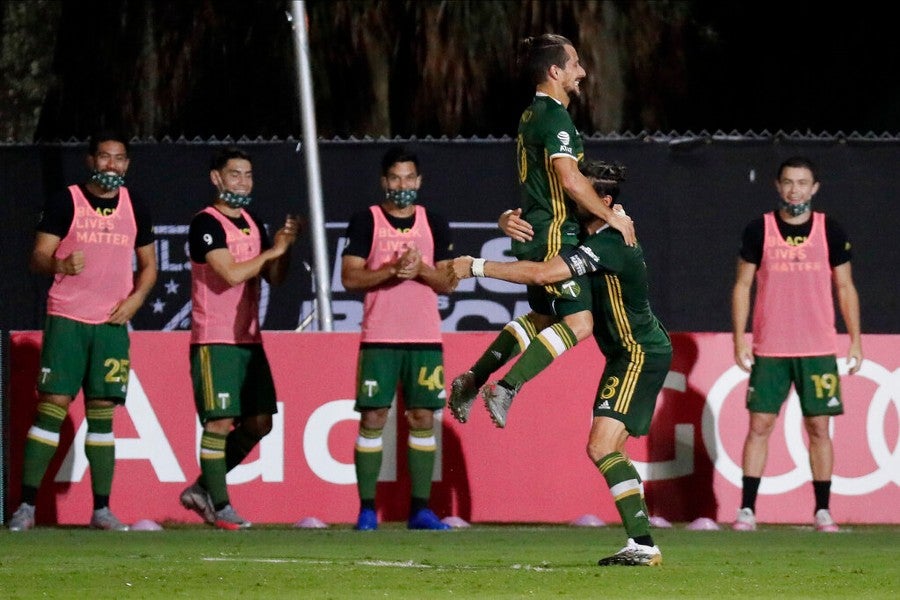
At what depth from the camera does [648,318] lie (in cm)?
970

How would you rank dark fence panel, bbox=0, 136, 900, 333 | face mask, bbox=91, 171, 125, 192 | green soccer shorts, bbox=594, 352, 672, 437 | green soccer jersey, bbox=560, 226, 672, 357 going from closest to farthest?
green soccer shorts, bbox=594, 352, 672, 437 → green soccer jersey, bbox=560, 226, 672, 357 → face mask, bbox=91, 171, 125, 192 → dark fence panel, bbox=0, 136, 900, 333

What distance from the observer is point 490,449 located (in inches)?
507

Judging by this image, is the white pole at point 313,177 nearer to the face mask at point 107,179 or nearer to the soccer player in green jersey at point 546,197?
the face mask at point 107,179

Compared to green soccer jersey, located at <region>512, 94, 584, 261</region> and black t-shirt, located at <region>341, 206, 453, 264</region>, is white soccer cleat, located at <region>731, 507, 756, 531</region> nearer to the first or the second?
black t-shirt, located at <region>341, 206, 453, 264</region>

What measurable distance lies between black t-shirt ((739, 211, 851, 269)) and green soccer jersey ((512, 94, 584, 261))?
263 centimetres

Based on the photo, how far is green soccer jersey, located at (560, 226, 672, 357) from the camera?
960 cm

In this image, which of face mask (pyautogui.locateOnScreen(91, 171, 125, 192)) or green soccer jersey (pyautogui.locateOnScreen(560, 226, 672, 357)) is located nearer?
green soccer jersey (pyautogui.locateOnScreen(560, 226, 672, 357))

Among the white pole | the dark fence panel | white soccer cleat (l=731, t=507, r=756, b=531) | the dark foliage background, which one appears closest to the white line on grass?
white soccer cleat (l=731, t=507, r=756, b=531)

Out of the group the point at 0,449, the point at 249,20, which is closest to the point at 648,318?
the point at 0,449

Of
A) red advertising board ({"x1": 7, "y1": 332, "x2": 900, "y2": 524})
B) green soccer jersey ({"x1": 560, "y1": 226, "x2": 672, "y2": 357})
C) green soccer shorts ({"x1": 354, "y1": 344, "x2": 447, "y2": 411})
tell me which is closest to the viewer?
green soccer jersey ({"x1": 560, "y1": 226, "x2": 672, "y2": 357})

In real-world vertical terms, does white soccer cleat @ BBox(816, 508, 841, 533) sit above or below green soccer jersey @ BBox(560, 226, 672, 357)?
below

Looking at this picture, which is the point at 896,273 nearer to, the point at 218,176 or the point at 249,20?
the point at 218,176

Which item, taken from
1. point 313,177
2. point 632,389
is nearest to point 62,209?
point 313,177

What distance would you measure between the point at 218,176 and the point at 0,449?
2299 mm
